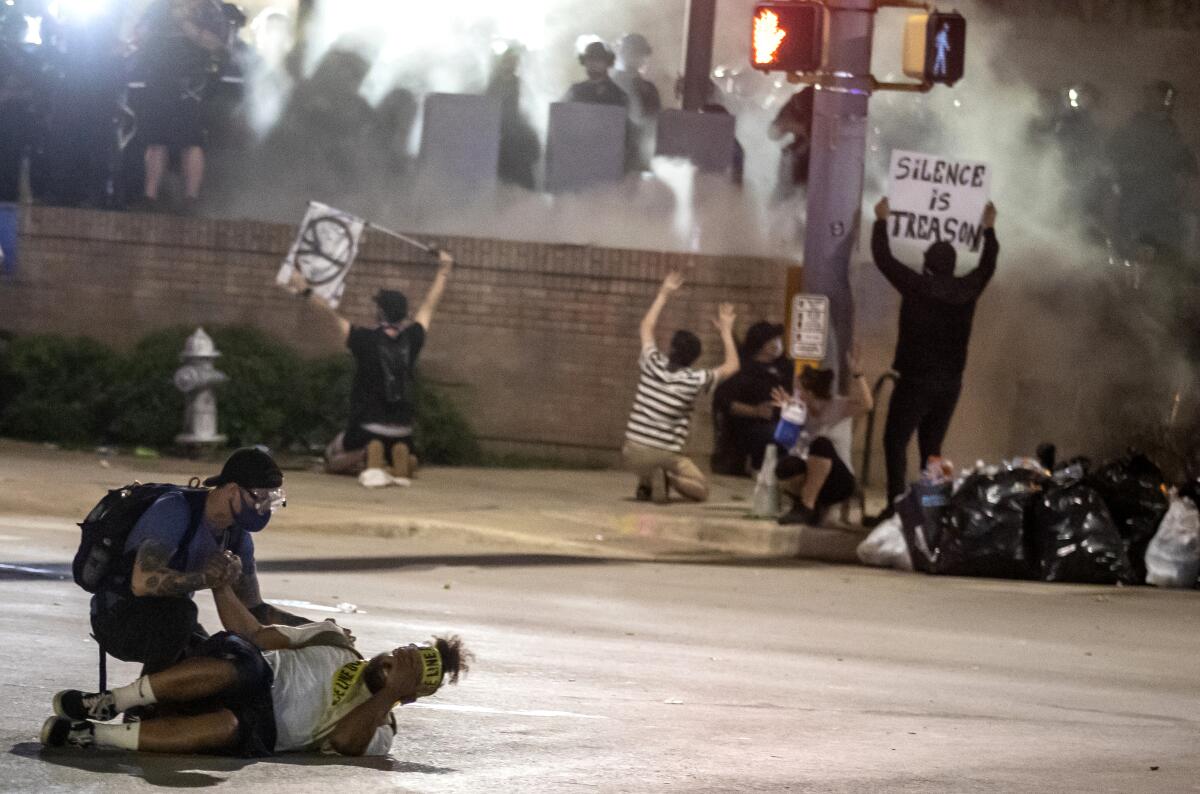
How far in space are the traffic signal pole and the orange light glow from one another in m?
0.54

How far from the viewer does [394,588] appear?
10758 mm

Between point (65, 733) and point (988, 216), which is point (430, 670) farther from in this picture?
point (988, 216)

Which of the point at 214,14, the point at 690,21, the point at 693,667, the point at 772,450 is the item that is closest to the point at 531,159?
the point at 690,21

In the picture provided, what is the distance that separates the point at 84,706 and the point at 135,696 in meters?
0.18

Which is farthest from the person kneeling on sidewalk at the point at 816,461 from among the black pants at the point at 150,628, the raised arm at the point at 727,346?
the black pants at the point at 150,628

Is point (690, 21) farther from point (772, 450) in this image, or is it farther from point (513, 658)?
point (513, 658)

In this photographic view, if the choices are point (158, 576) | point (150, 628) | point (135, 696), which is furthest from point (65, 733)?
point (158, 576)

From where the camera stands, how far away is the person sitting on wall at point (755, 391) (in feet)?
53.0

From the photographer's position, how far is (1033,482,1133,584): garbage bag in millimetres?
12508

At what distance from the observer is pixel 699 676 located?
869 cm

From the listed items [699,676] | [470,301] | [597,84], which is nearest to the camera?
[699,676]

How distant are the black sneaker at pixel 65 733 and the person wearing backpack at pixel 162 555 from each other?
0.28 meters

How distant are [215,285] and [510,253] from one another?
101 inches

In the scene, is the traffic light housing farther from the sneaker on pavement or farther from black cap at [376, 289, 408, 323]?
black cap at [376, 289, 408, 323]
